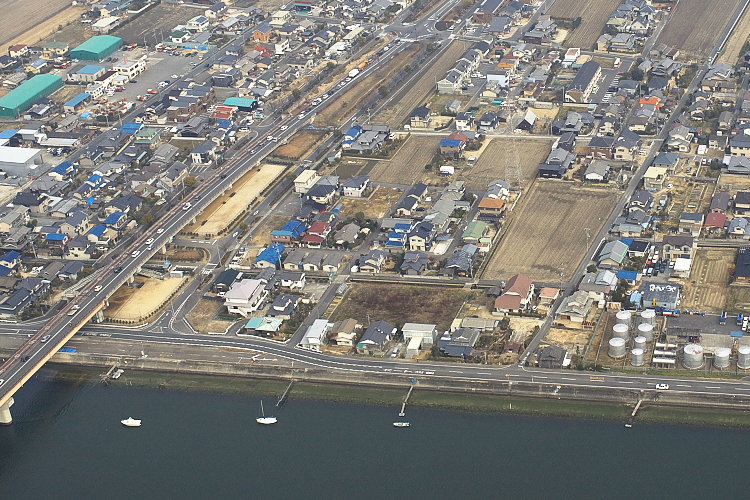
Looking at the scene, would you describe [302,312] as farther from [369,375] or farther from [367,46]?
[367,46]

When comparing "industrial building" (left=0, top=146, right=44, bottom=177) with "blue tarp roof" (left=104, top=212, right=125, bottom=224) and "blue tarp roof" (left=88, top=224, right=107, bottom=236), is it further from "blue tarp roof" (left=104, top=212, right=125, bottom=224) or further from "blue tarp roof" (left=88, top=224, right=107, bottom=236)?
"blue tarp roof" (left=88, top=224, right=107, bottom=236)

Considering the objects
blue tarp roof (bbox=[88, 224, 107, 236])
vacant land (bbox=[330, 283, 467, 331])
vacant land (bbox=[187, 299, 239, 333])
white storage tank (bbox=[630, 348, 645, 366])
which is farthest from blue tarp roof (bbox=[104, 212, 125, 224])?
white storage tank (bbox=[630, 348, 645, 366])

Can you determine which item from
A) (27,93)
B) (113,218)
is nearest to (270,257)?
(113,218)

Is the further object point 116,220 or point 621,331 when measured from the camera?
point 116,220

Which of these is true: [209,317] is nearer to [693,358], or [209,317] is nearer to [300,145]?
[300,145]

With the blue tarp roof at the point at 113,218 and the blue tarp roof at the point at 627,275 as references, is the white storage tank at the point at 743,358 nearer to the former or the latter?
the blue tarp roof at the point at 627,275

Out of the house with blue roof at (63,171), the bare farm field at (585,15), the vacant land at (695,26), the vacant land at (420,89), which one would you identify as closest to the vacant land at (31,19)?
the house with blue roof at (63,171)
